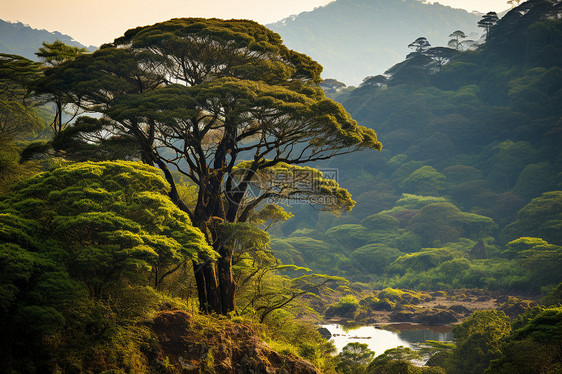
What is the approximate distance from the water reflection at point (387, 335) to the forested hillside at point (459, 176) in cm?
1121

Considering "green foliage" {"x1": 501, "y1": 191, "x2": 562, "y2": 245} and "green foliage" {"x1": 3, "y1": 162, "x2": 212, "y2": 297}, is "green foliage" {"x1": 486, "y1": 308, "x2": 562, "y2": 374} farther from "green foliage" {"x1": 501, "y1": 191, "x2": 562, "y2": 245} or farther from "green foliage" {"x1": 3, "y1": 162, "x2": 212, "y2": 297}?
"green foliage" {"x1": 501, "y1": 191, "x2": 562, "y2": 245}

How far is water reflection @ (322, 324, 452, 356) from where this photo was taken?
89.6ft

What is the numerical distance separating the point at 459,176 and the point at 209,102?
59138mm

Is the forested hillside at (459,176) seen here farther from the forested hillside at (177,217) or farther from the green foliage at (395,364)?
the green foliage at (395,364)

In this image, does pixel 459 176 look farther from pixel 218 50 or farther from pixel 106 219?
pixel 106 219

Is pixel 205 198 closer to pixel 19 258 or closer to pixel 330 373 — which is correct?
pixel 330 373

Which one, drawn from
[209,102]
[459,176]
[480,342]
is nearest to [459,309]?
[480,342]

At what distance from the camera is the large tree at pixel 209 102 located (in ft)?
40.9

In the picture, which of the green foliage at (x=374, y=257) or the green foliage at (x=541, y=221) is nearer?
the green foliage at (x=541, y=221)

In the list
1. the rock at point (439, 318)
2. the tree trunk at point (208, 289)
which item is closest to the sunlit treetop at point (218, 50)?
the tree trunk at point (208, 289)

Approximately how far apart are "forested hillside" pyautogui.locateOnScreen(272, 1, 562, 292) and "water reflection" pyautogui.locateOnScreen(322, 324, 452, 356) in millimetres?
11209

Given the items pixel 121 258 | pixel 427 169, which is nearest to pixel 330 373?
pixel 121 258

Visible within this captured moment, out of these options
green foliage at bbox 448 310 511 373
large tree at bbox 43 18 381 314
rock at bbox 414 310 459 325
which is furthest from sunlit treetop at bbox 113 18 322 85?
rock at bbox 414 310 459 325

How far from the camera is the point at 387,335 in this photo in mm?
29984
